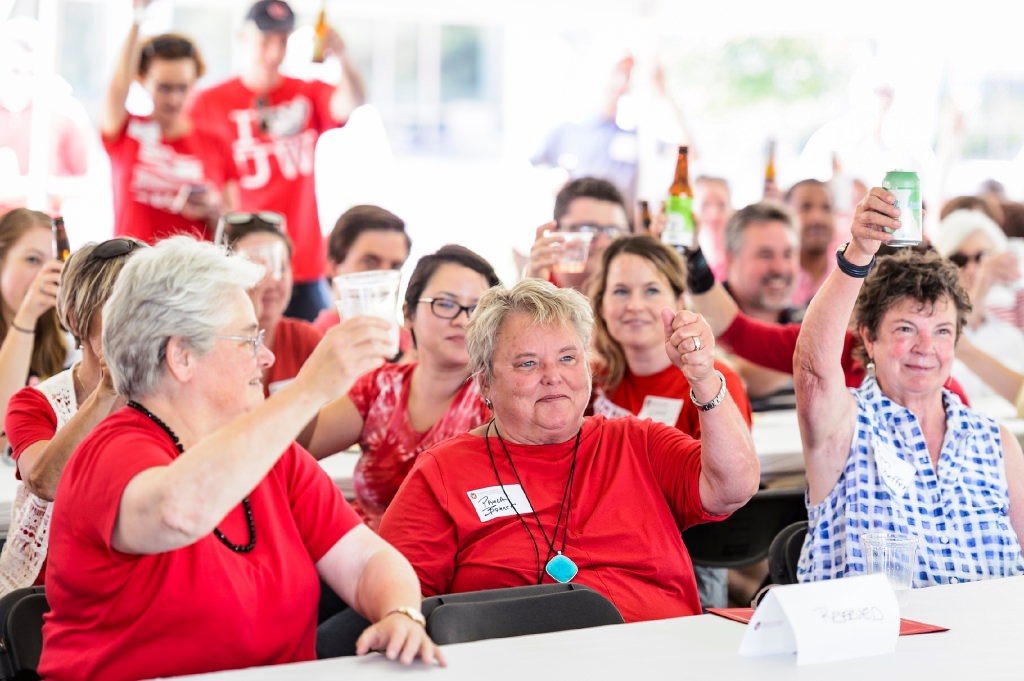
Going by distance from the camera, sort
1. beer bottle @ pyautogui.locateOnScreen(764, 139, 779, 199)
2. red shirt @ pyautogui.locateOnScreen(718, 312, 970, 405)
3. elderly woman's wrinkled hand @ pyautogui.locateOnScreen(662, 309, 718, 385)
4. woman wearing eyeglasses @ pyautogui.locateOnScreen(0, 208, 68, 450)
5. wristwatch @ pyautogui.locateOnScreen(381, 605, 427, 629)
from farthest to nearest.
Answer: beer bottle @ pyautogui.locateOnScreen(764, 139, 779, 199) < red shirt @ pyautogui.locateOnScreen(718, 312, 970, 405) < woman wearing eyeglasses @ pyautogui.locateOnScreen(0, 208, 68, 450) < elderly woman's wrinkled hand @ pyautogui.locateOnScreen(662, 309, 718, 385) < wristwatch @ pyautogui.locateOnScreen(381, 605, 427, 629)

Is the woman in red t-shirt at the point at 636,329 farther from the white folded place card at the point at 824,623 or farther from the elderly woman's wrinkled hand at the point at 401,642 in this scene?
the elderly woman's wrinkled hand at the point at 401,642

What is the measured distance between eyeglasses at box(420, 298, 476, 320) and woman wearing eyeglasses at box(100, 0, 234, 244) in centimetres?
256

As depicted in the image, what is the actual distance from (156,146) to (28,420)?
3.27 metres

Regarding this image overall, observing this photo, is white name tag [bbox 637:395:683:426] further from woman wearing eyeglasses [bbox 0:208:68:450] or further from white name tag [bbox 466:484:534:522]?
woman wearing eyeglasses [bbox 0:208:68:450]

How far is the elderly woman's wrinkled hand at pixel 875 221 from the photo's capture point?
2.51 meters

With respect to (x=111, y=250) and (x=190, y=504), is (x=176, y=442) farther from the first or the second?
(x=111, y=250)

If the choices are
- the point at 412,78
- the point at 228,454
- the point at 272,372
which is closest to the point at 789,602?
the point at 228,454

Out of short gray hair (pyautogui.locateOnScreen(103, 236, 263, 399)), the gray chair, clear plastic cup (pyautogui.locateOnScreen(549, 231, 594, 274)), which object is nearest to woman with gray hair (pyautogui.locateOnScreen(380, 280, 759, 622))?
the gray chair

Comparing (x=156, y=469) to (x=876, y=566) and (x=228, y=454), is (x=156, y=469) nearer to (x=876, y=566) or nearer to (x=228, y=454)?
(x=228, y=454)

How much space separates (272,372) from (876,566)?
2.48 meters

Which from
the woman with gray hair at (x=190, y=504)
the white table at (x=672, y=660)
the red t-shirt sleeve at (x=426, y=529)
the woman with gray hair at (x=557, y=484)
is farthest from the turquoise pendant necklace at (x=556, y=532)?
the woman with gray hair at (x=190, y=504)

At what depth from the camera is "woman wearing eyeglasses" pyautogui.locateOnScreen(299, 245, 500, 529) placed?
10.8 ft

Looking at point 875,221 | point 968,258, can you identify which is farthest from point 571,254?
point 968,258

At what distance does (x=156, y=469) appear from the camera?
1.82 meters
